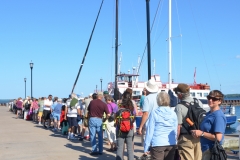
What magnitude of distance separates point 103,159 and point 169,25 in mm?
13235

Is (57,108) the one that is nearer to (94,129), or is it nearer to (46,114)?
(46,114)

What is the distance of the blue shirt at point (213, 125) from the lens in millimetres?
4426

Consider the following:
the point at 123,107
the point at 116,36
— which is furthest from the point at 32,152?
the point at 116,36

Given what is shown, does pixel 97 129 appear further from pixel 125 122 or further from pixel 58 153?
pixel 125 122

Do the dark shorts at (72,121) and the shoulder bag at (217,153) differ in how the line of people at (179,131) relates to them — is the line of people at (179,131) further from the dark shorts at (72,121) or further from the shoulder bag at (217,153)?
the dark shorts at (72,121)

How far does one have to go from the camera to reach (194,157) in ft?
18.9

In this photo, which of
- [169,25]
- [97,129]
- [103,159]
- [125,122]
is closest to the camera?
[125,122]

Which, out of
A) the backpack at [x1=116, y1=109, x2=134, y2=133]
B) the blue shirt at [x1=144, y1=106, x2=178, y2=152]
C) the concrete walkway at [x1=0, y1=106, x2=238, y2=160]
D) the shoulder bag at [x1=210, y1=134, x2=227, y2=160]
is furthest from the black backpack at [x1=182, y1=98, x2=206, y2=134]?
the concrete walkway at [x1=0, y1=106, x2=238, y2=160]

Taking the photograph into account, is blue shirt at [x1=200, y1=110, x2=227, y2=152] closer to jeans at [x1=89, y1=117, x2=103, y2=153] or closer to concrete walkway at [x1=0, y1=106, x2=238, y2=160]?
concrete walkway at [x1=0, y1=106, x2=238, y2=160]

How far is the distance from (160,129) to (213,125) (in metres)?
1.05

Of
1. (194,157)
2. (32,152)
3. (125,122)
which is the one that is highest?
(125,122)

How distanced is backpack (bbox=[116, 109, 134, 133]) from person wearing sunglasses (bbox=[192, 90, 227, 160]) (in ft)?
9.43

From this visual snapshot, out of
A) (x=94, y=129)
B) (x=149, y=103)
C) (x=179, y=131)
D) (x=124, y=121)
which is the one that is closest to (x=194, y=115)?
(x=179, y=131)

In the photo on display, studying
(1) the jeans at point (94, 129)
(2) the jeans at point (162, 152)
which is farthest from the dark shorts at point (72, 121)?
(2) the jeans at point (162, 152)
